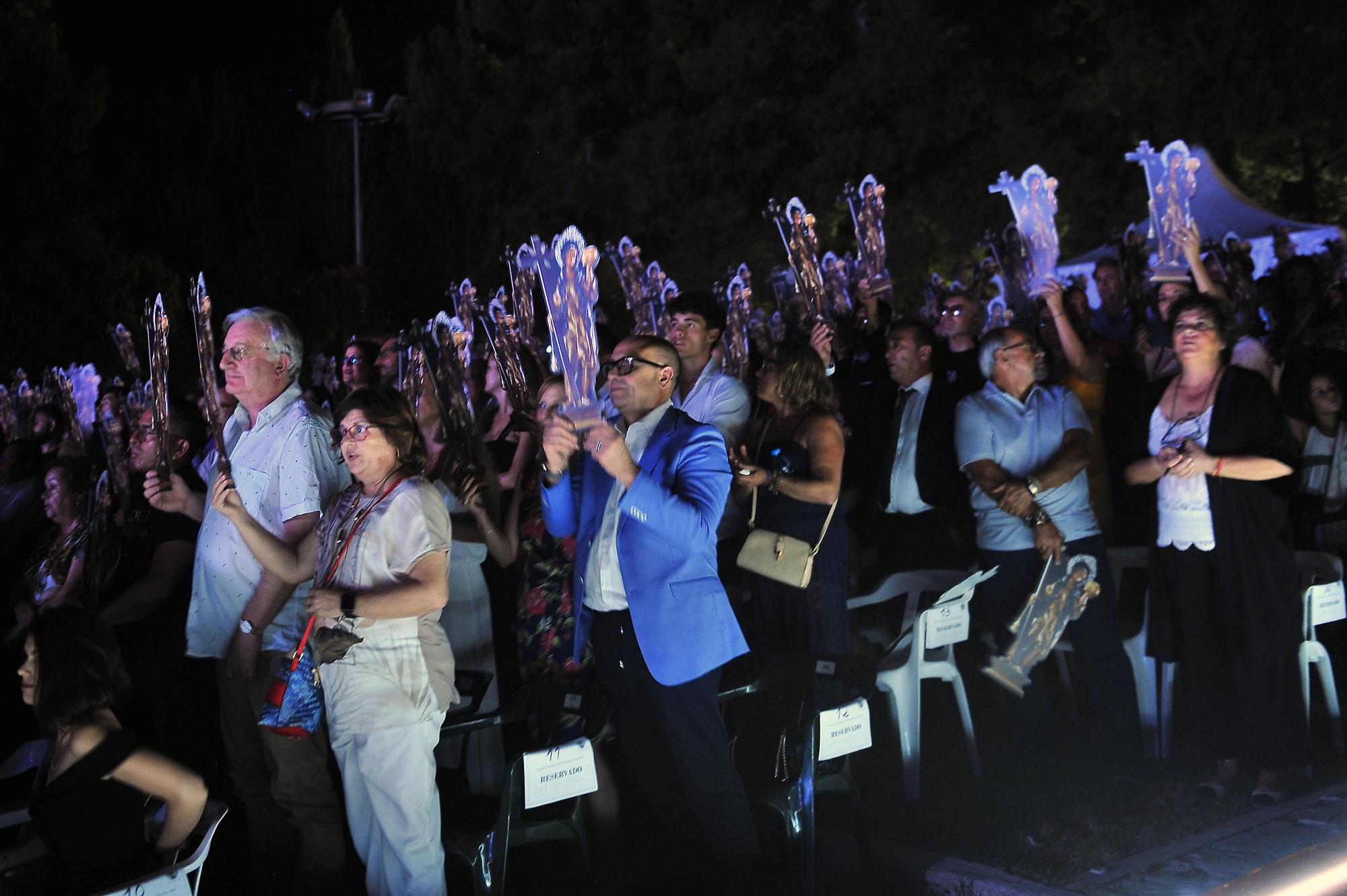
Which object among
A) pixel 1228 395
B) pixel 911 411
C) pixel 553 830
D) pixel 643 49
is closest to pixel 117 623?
pixel 553 830

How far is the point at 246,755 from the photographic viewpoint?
4332mm

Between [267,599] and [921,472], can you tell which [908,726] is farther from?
[267,599]

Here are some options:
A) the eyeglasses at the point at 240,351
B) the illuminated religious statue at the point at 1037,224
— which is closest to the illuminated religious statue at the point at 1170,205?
the illuminated religious statue at the point at 1037,224

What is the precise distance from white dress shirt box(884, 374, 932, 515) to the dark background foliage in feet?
46.4

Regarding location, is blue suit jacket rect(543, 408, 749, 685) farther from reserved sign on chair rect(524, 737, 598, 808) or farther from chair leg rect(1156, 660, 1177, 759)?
chair leg rect(1156, 660, 1177, 759)

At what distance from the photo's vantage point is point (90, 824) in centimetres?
326

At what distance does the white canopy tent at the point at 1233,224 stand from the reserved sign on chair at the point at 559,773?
33.7 feet

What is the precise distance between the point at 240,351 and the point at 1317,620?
14.4ft

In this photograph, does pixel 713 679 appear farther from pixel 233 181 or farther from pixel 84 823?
pixel 233 181

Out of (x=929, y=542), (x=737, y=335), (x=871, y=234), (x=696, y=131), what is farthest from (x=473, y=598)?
(x=696, y=131)

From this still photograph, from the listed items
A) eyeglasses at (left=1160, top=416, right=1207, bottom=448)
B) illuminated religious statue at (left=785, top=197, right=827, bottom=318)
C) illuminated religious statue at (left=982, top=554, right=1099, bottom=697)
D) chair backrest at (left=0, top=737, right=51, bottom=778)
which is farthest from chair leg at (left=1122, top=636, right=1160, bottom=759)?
chair backrest at (left=0, top=737, right=51, bottom=778)

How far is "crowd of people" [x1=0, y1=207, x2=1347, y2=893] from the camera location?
3.75 meters

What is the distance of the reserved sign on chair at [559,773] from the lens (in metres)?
3.76

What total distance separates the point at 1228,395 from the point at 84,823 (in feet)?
13.9
